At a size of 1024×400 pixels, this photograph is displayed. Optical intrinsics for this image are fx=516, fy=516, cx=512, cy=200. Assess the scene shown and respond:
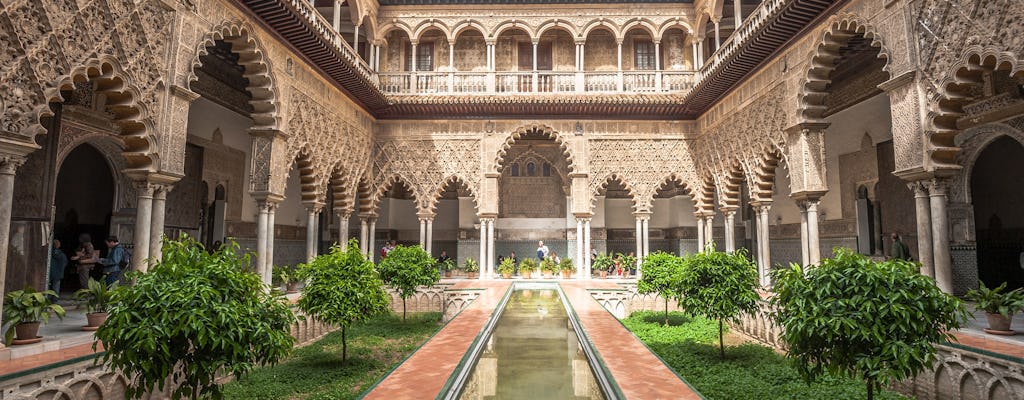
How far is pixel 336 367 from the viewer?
6555mm

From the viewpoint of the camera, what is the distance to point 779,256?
14.6 m

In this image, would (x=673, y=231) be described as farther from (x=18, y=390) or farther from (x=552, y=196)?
(x=18, y=390)

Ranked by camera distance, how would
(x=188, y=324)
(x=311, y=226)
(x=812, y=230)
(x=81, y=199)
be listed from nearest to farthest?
1. (x=188, y=324)
2. (x=812, y=230)
3. (x=81, y=199)
4. (x=311, y=226)

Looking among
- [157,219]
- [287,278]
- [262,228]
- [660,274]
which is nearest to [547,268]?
[660,274]

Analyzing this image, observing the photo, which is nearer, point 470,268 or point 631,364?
point 631,364

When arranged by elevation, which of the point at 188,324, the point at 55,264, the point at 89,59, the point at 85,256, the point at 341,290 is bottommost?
the point at 341,290

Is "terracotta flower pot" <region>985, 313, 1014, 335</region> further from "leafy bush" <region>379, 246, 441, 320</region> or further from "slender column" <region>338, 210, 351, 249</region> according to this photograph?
"slender column" <region>338, 210, 351, 249</region>

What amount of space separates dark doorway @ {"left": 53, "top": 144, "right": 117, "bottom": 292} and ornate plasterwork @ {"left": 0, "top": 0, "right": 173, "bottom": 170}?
488cm

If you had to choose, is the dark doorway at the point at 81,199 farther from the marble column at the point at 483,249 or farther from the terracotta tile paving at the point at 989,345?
the terracotta tile paving at the point at 989,345

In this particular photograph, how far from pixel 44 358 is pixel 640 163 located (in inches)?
505

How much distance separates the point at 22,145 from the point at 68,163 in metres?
6.72

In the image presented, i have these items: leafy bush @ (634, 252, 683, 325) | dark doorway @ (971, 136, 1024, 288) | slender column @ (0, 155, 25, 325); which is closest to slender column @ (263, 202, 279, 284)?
slender column @ (0, 155, 25, 325)

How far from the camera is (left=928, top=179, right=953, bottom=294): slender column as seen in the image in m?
6.25

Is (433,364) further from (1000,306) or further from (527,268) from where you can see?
(527,268)
